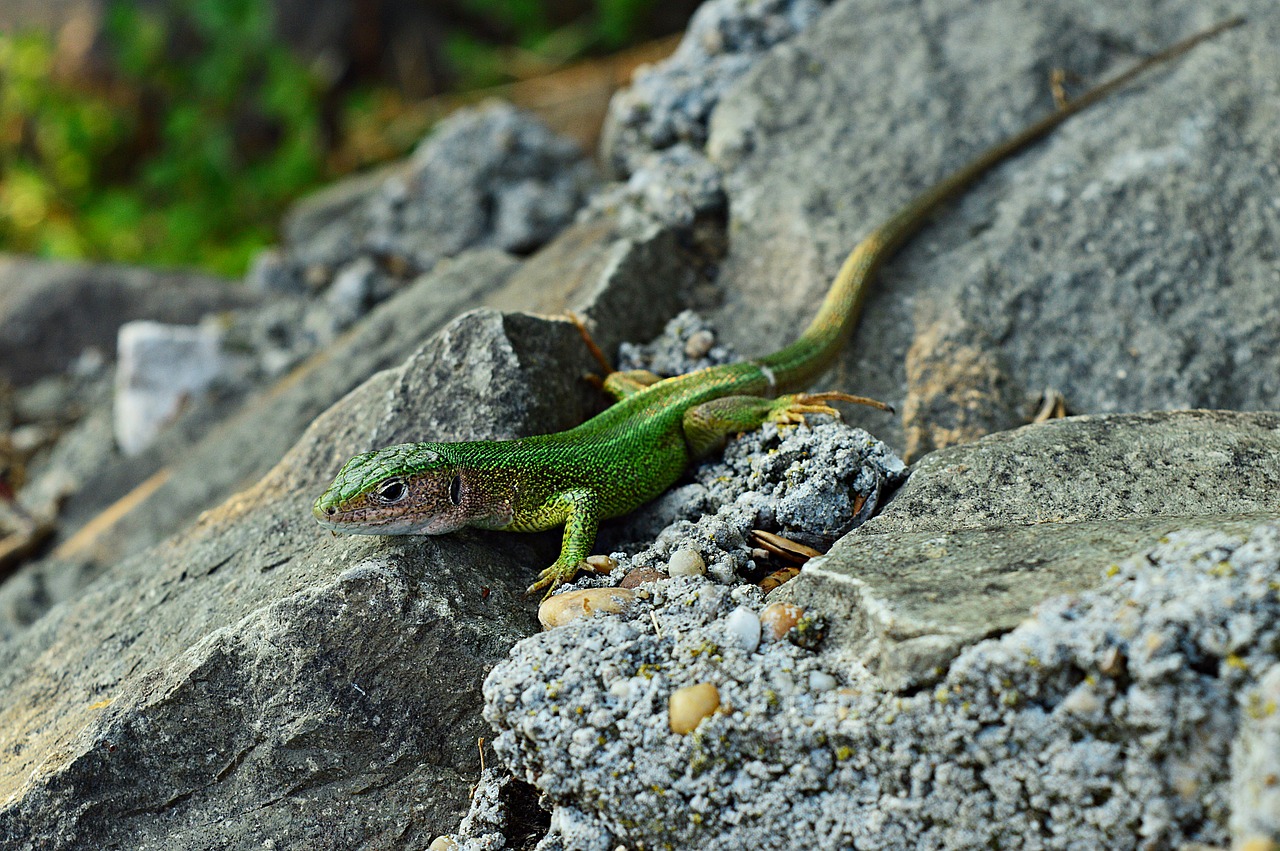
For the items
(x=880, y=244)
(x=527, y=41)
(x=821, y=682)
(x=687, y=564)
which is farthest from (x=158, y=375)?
(x=527, y=41)

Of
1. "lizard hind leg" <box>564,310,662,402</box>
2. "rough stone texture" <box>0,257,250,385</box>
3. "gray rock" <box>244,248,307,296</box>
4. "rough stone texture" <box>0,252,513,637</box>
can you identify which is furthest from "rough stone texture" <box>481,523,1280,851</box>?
"rough stone texture" <box>0,257,250,385</box>

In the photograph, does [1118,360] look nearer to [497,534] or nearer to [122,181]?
[497,534]

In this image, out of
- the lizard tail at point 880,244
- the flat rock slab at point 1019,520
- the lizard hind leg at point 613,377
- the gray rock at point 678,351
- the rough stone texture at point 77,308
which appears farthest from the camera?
the rough stone texture at point 77,308

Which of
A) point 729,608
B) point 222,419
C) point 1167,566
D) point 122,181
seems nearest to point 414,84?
point 122,181

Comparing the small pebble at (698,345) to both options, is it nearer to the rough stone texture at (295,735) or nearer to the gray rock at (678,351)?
the gray rock at (678,351)

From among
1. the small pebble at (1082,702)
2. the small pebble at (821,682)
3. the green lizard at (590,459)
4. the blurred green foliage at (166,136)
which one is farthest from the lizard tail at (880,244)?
the blurred green foliage at (166,136)

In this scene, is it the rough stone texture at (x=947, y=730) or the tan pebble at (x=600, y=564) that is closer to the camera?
the rough stone texture at (x=947, y=730)
